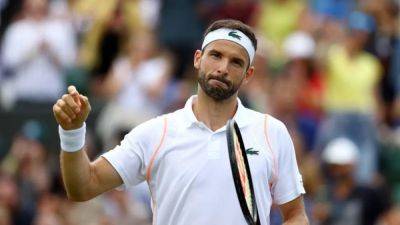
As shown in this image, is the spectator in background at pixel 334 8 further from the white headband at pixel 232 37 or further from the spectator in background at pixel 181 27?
the white headband at pixel 232 37

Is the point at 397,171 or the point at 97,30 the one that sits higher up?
the point at 97,30

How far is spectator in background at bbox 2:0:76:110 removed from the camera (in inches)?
617

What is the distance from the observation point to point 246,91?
15.3 m

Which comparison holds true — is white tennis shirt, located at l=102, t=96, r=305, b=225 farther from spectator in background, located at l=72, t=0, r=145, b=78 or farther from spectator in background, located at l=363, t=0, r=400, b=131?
spectator in background, located at l=363, t=0, r=400, b=131

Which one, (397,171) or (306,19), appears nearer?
(397,171)

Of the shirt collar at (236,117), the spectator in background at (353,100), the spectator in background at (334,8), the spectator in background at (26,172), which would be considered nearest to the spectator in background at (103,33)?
the spectator in background at (26,172)

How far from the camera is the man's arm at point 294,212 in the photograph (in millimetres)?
7797

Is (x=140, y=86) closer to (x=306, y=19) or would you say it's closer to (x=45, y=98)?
(x=45, y=98)

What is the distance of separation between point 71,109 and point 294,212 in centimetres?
140

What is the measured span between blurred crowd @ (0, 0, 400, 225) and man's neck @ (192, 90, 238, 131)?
219 inches

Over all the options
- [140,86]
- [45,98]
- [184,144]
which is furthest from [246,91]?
[184,144]

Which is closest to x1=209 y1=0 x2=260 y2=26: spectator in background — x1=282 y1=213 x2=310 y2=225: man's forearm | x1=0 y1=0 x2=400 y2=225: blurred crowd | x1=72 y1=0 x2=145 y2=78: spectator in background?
x1=0 y1=0 x2=400 y2=225: blurred crowd

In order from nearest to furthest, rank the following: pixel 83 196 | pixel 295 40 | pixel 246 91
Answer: pixel 83 196 → pixel 246 91 → pixel 295 40

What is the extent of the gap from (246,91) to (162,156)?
7.74 m
